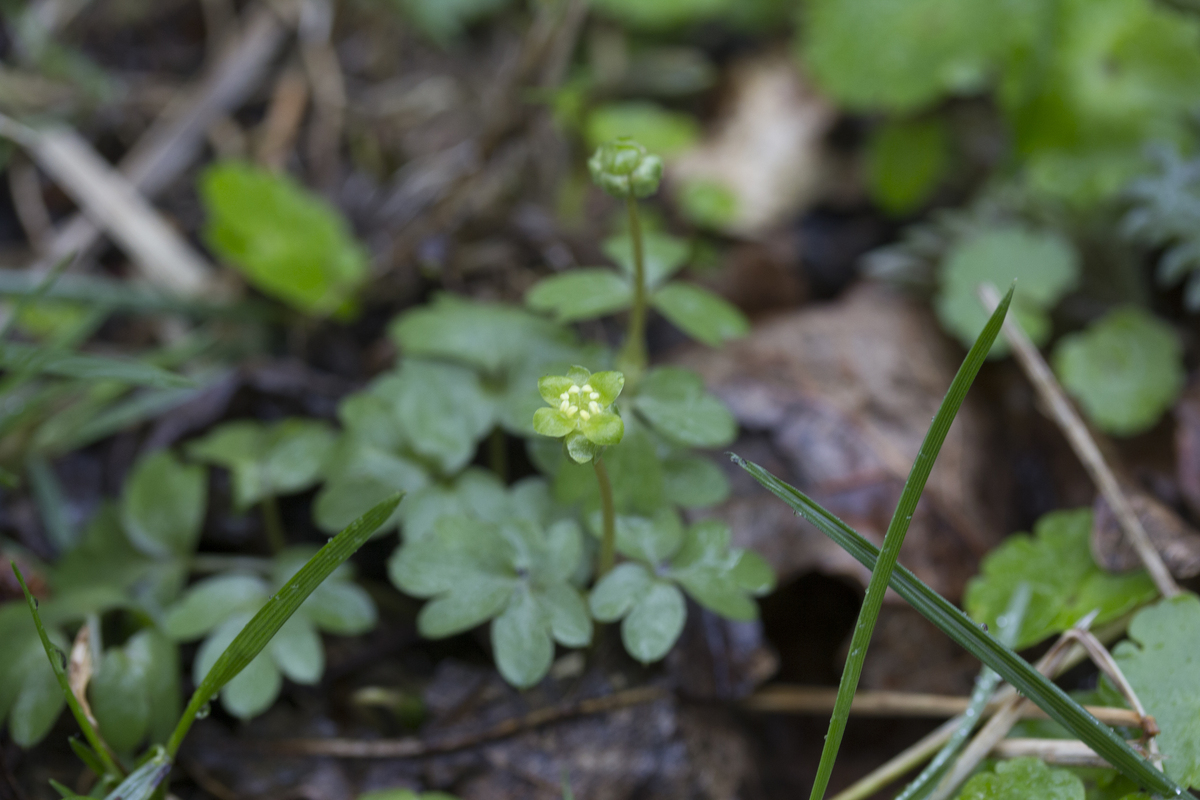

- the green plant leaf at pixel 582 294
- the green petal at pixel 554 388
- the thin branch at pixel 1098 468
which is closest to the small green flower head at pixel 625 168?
the green plant leaf at pixel 582 294

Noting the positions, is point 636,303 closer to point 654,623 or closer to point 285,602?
point 654,623

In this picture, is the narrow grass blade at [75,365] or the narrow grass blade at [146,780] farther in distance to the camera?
the narrow grass blade at [75,365]

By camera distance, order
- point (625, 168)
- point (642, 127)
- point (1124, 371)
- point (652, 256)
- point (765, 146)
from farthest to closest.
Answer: point (765, 146), point (642, 127), point (1124, 371), point (652, 256), point (625, 168)

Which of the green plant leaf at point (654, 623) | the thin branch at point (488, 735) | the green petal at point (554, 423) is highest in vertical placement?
the green petal at point (554, 423)

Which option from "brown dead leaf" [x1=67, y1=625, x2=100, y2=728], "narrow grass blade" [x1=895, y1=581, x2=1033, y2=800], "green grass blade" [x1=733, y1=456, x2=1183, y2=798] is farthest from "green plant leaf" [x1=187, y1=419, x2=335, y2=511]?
"narrow grass blade" [x1=895, y1=581, x2=1033, y2=800]

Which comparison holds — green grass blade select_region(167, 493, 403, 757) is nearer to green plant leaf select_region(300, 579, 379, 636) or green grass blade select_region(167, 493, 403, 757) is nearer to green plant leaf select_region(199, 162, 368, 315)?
green plant leaf select_region(300, 579, 379, 636)

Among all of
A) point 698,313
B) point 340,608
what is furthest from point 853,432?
point 340,608

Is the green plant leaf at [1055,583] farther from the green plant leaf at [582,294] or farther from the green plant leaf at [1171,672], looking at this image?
the green plant leaf at [582,294]

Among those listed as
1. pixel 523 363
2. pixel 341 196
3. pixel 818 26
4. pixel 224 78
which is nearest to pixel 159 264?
pixel 341 196
